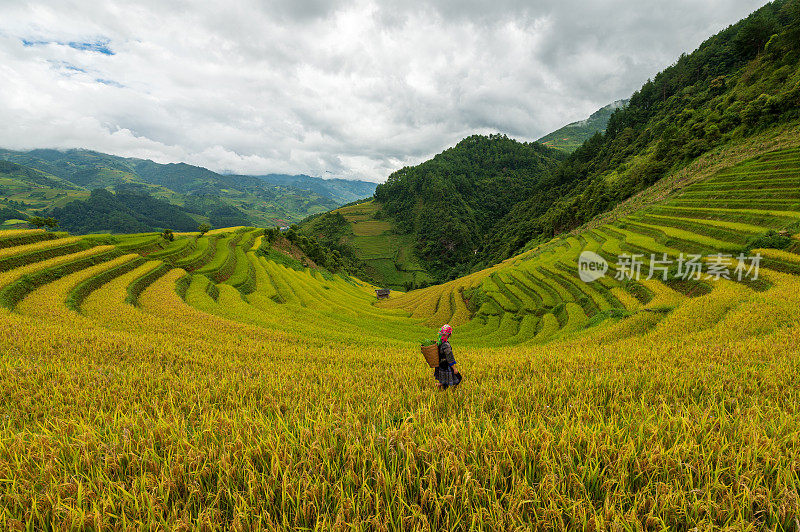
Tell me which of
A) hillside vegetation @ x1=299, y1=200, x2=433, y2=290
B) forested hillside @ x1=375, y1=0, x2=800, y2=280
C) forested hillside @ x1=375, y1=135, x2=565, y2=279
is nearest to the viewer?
forested hillside @ x1=375, y1=0, x2=800, y2=280

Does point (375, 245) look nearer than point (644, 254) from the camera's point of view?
No

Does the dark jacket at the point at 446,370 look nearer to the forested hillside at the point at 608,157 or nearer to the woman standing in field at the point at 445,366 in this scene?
the woman standing in field at the point at 445,366

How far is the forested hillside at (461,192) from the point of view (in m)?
105

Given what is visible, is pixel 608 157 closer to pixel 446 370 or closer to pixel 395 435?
pixel 446 370

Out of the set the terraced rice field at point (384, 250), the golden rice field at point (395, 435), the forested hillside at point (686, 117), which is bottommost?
the golden rice field at point (395, 435)

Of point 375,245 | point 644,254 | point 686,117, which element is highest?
point 686,117

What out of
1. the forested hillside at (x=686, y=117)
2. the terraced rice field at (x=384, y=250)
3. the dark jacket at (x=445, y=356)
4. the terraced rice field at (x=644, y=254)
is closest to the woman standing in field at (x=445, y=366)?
the dark jacket at (x=445, y=356)

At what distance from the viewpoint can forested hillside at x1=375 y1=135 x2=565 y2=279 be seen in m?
105

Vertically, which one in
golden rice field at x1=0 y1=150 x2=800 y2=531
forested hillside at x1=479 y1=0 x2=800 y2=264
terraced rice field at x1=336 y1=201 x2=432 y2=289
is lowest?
golden rice field at x1=0 y1=150 x2=800 y2=531

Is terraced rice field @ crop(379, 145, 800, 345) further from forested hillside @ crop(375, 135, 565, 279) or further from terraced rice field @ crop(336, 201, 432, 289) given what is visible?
terraced rice field @ crop(336, 201, 432, 289)

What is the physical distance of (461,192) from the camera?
443 ft

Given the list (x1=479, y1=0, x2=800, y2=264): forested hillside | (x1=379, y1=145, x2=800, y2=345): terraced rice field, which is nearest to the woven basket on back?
(x1=379, y1=145, x2=800, y2=345): terraced rice field

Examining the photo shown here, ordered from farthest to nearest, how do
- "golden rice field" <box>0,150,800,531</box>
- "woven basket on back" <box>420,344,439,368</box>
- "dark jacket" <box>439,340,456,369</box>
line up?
"dark jacket" <box>439,340,456,369</box>, "woven basket on back" <box>420,344,439,368</box>, "golden rice field" <box>0,150,800,531</box>

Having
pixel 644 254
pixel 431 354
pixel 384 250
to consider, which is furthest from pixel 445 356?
pixel 384 250
